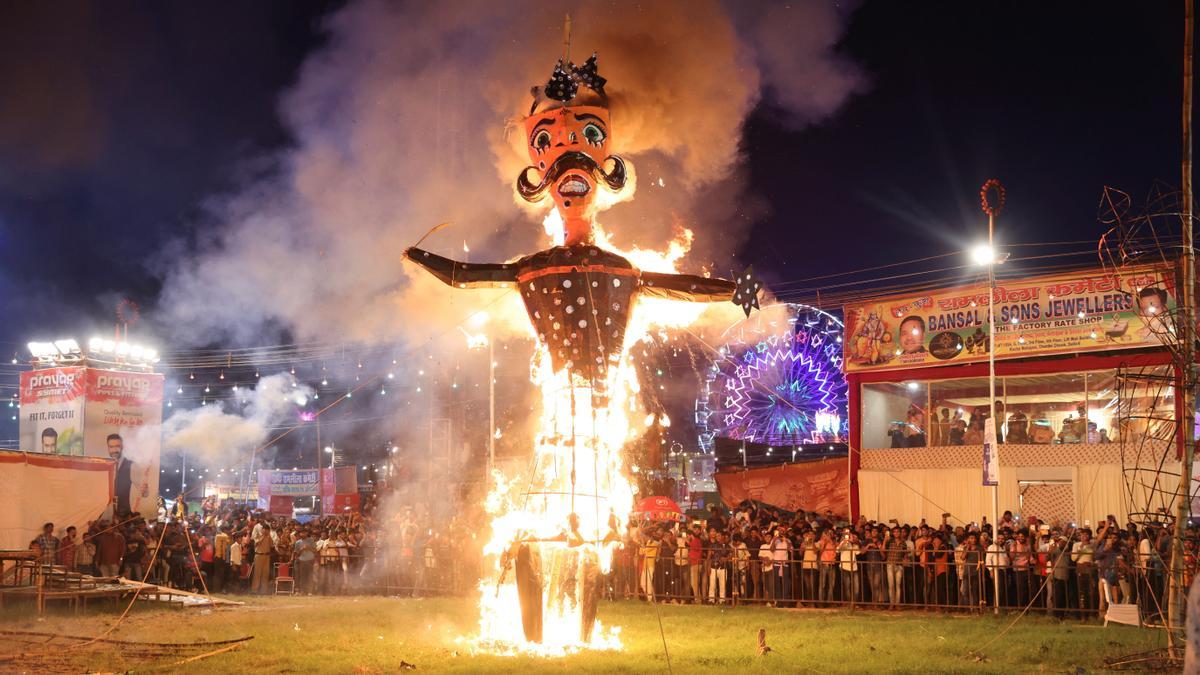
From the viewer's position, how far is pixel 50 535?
23.2 m

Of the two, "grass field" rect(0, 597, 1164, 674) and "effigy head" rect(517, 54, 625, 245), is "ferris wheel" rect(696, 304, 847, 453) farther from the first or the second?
"effigy head" rect(517, 54, 625, 245)

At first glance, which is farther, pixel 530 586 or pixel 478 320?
pixel 478 320

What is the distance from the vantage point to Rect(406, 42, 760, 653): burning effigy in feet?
42.5

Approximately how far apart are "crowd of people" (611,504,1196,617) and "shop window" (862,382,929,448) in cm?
410

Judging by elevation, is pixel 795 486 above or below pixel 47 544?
above

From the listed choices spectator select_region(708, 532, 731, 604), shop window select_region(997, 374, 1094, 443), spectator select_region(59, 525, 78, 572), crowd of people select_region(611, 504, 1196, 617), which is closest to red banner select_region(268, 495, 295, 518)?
spectator select_region(59, 525, 78, 572)

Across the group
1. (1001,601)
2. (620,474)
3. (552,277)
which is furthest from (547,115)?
(1001,601)

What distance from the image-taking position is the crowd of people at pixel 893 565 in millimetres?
17750

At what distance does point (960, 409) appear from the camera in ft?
89.6

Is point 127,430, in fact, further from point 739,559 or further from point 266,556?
point 739,559

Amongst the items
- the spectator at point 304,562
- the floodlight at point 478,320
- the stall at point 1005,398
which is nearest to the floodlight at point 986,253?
the stall at point 1005,398

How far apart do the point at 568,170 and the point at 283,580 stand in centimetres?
1707

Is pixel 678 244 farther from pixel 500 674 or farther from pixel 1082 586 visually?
pixel 1082 586

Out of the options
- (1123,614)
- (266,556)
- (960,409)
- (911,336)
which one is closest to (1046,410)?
(960,409)
